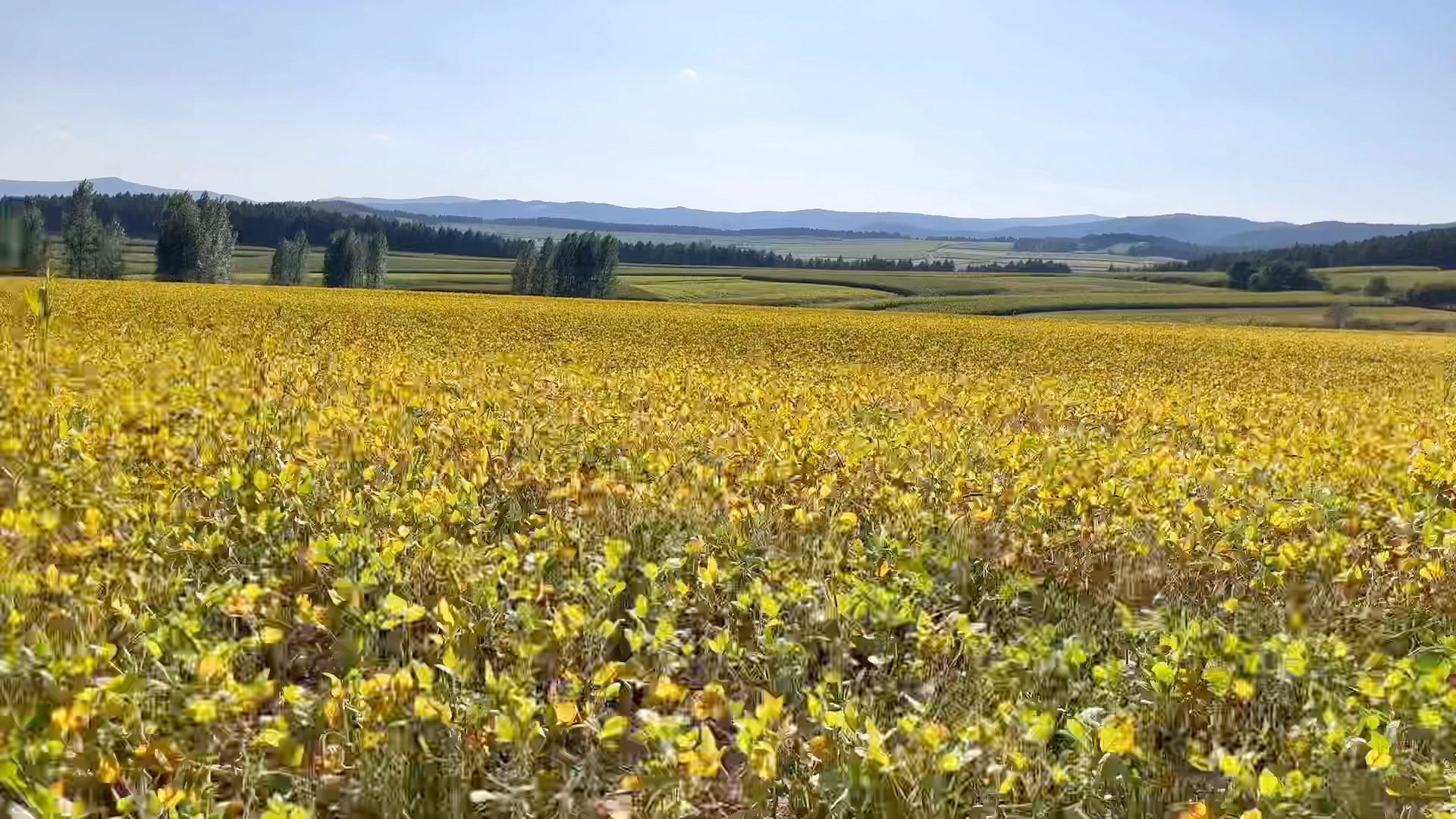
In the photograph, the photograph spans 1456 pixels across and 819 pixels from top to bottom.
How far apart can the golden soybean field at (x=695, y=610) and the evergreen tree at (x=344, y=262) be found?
104 metres

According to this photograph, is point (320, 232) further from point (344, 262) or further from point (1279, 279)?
point (1279, 279)

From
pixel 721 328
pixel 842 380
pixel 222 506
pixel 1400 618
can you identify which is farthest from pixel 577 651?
pixel 721 328

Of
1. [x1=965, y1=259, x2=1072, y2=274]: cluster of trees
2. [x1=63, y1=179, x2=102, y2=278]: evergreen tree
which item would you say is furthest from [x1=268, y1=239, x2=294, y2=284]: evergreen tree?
[x1=965, y1=259, x2=1072, y2=274]: cluster of trees

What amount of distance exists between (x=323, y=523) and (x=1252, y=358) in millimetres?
28130

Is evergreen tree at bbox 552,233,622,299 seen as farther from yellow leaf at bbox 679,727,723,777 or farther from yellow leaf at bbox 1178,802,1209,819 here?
yellow leaf at bbox 1178,802,1209,819

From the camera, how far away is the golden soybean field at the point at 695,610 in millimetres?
3344

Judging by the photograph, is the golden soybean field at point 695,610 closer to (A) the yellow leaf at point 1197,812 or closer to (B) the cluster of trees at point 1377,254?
(A) the yellow leaf at point 1197,812

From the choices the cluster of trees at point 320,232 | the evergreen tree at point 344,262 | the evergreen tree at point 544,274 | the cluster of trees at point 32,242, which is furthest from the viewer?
the cluster of trees at point 320,232

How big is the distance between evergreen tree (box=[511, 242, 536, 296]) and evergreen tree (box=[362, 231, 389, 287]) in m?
16.6

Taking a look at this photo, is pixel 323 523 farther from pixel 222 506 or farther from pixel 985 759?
pixel 985 759

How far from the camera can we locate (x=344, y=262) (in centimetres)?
10906

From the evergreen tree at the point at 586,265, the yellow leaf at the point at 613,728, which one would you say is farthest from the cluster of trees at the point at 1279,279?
the yellow leaf at the point at 613,728

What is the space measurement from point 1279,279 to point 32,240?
14319 cm

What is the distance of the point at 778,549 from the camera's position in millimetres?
6000
